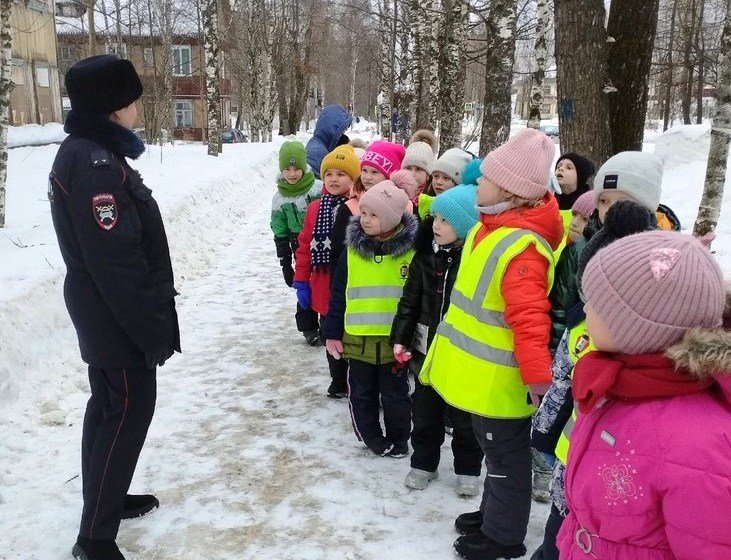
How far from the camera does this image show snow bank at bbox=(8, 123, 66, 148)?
65.4ft

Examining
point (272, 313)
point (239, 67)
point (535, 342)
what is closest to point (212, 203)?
point (272, 313)

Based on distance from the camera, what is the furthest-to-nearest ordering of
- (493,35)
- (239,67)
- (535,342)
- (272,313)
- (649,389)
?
(239,67) < (493,35) < (272,313) < (535,342) < (649,389)

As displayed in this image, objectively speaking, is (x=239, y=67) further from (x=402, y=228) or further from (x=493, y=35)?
(x=402, y=228)

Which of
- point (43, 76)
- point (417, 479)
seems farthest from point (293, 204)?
point (43, 76)

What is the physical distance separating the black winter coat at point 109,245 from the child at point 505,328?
1334 millimetres

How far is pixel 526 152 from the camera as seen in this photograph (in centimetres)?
271

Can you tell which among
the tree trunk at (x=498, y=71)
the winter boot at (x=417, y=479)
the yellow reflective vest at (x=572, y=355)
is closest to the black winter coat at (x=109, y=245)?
the winter boot at (x=417, y=479)

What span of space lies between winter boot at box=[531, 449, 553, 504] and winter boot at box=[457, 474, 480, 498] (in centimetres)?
31

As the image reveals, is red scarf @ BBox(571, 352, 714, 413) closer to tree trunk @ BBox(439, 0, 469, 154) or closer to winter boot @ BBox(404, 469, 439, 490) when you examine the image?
winter boot @ BBox(404, 469, 439, 490)

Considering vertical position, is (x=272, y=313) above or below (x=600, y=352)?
below

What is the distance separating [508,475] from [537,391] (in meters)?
0.48

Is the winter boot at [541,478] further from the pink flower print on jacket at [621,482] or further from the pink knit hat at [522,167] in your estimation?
the pink flower print on jacket at [621,482]

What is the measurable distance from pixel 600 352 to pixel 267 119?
30.3 metres

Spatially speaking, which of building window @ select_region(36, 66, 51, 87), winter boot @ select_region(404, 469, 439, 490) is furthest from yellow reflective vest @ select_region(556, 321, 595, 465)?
building window @ select_region(36, 66, 51, 87)
